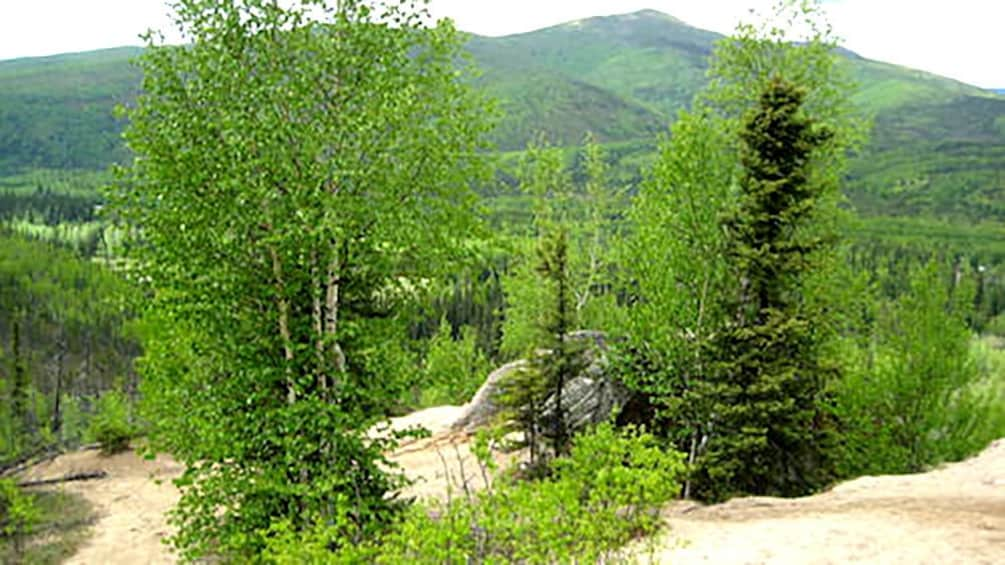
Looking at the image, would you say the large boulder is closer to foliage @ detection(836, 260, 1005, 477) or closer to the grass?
foliage @ detection(836, 260, 1005, 477)

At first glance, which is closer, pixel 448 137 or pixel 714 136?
pixel 448 137

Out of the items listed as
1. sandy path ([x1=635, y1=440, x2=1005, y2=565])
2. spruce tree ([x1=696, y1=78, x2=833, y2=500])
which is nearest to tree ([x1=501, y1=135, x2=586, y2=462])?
spruce tree ([x1=696, y1=78, x2=833, y2=500])

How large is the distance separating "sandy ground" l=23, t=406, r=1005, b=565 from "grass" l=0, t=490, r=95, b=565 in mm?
693

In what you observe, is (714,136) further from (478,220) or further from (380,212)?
(380,212)

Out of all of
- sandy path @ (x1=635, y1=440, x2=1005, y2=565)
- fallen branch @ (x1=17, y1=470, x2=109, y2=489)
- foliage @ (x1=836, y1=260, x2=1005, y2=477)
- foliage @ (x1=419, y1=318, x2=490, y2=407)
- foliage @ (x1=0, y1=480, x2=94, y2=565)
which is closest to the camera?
sandy path @ (x1=635, y1=440, x2=1005, y2=565)

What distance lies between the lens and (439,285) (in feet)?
53.7

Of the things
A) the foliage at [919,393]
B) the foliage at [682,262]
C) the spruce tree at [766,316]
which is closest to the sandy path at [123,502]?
the foliage at [682,262]

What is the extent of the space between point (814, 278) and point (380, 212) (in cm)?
1784

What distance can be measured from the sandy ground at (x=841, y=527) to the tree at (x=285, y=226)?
215 cm

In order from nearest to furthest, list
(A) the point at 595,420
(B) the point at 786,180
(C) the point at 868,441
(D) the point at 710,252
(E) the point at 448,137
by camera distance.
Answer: (E) the point at 448,137, (B) the point at 786,180, (D) the point at 710,252, (C) the point at 868,441, (A) the point at 595,420

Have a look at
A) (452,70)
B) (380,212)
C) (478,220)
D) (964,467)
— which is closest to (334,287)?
(380,212)

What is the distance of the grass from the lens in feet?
85.6

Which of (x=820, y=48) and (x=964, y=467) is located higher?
(x=820, y=48)

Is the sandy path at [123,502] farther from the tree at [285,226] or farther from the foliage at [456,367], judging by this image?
the foliage at [456,367]
